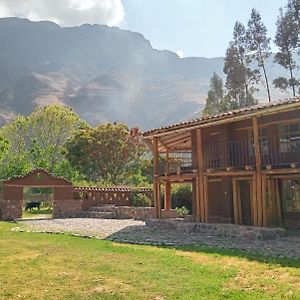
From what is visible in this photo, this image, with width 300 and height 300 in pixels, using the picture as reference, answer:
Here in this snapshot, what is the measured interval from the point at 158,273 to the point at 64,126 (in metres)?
37.1

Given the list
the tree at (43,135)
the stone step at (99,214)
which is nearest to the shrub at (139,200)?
the stone step at (99,214)

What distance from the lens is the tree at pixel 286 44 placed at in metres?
35.8

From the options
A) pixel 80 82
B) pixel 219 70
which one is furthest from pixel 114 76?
pixel 219 70

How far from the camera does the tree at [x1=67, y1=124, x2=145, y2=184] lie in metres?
39.1

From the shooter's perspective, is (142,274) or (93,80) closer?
(142,274)

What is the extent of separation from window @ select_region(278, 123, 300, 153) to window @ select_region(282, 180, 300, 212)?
1413 mm

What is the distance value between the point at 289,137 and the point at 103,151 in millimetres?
24728

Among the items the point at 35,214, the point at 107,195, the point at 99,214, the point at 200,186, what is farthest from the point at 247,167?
the point at 35,214

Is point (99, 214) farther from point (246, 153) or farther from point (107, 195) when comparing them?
point (246, 153)

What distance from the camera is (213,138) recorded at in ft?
65.6

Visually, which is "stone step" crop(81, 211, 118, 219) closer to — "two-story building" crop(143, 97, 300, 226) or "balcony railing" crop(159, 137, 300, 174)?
"two-story building" crop(143, 97, 300, 226)

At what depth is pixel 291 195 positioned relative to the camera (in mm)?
17219

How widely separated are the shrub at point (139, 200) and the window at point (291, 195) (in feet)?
43.0

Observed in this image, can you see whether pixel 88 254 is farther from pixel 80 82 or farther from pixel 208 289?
pixel 80 82
